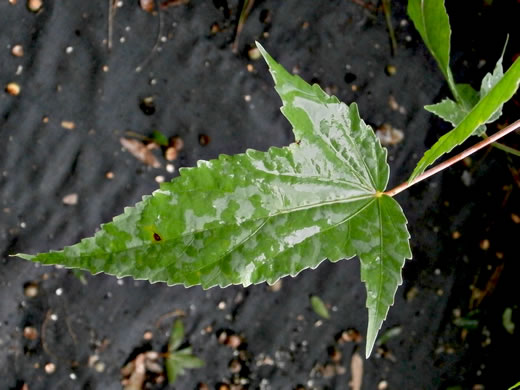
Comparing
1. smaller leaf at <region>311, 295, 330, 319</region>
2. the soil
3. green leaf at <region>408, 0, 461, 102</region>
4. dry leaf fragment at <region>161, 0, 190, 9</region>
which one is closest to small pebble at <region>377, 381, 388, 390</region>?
the soil

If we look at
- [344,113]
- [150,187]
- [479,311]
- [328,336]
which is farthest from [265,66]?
[479,311]

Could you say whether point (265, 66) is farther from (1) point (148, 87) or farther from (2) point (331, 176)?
(2) point (331, 176)

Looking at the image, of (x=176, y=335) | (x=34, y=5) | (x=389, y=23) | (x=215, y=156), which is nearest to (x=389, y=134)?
(x=389, y=23)

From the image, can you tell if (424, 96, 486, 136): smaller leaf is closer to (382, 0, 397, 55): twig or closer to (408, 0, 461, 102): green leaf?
(408, 0, 461, 102): green leaf

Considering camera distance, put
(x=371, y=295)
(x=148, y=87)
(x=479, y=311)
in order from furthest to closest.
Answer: (x=479, y=311) < (x=148, y=87) < (x=371, y=295)

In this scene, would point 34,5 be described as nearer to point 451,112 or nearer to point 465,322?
point 451,112

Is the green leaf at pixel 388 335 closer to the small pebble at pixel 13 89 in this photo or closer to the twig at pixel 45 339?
the twig at pixel 45 339

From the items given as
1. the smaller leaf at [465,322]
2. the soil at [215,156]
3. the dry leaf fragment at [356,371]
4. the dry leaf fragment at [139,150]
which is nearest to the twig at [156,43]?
the soil at [215,156]
